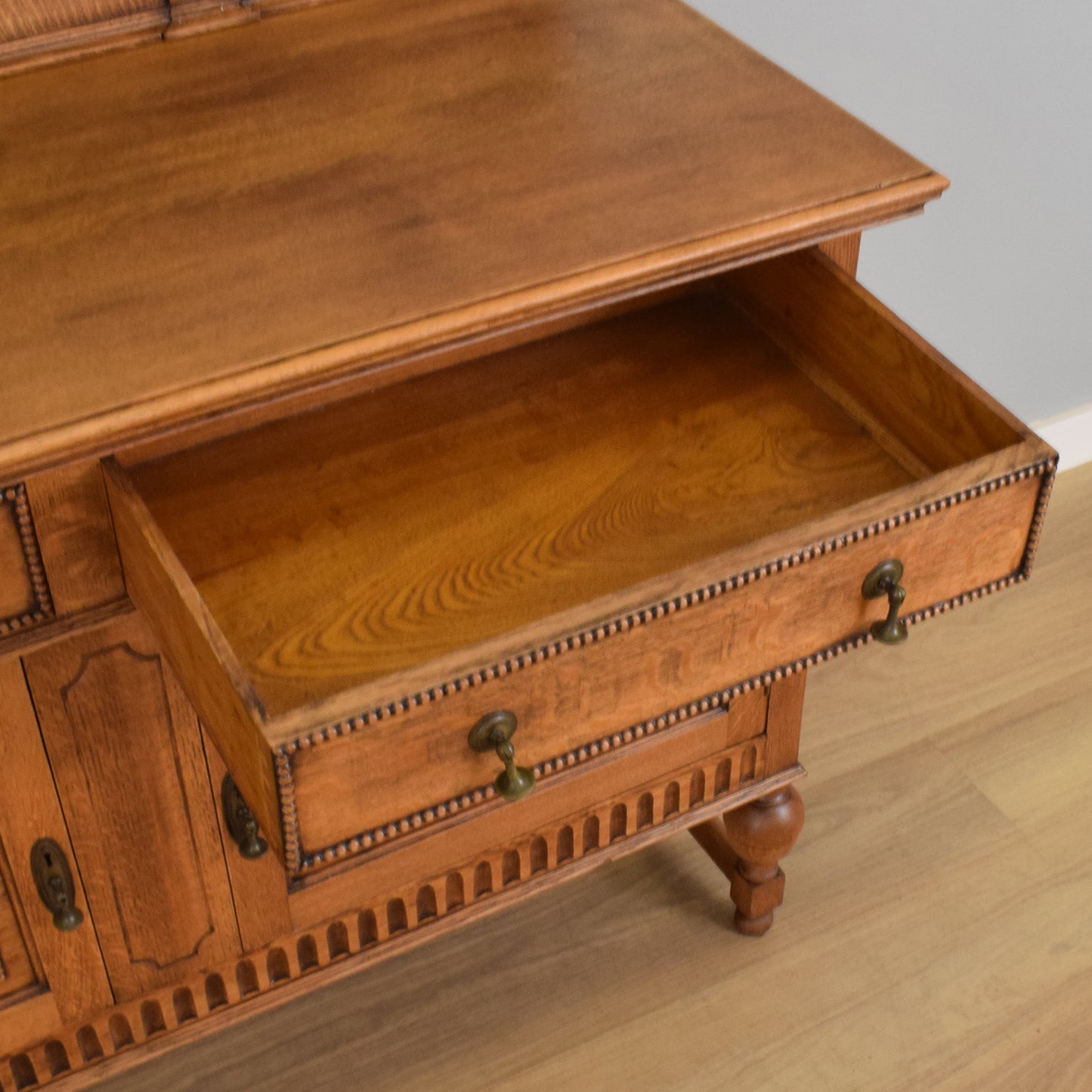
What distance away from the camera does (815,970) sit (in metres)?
1.33

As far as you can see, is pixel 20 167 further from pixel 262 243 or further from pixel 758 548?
pixel 758 548

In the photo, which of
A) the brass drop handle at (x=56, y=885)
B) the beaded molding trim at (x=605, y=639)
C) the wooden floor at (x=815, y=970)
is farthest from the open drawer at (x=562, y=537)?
the wooden floor at (x=815, y=970)

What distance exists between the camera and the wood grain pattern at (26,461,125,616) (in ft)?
2.54

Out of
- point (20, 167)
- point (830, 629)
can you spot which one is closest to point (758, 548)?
point (830, 629)

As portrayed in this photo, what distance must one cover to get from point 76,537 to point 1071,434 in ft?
4.42

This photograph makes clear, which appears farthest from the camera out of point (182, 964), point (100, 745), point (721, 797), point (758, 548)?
point (721, 797)

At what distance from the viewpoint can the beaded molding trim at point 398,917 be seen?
1.08m

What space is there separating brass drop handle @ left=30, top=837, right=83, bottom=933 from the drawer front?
16 cm

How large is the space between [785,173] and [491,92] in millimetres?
197

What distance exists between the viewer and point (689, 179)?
33.5 inches

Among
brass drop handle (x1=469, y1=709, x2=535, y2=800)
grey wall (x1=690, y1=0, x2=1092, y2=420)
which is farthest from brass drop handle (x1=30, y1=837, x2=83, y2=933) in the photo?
grey wall (x1=690, y1=0, x2=1092, y2=420)

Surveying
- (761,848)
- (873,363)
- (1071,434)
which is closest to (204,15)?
(873,363)

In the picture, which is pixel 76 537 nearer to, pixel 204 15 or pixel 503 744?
pixel 503 744

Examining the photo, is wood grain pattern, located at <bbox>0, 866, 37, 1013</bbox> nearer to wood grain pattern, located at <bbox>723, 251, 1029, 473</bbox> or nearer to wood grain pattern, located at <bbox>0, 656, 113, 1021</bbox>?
wood grain pattern, located at <bbox>0, 656, 113, 1021</bbox>
